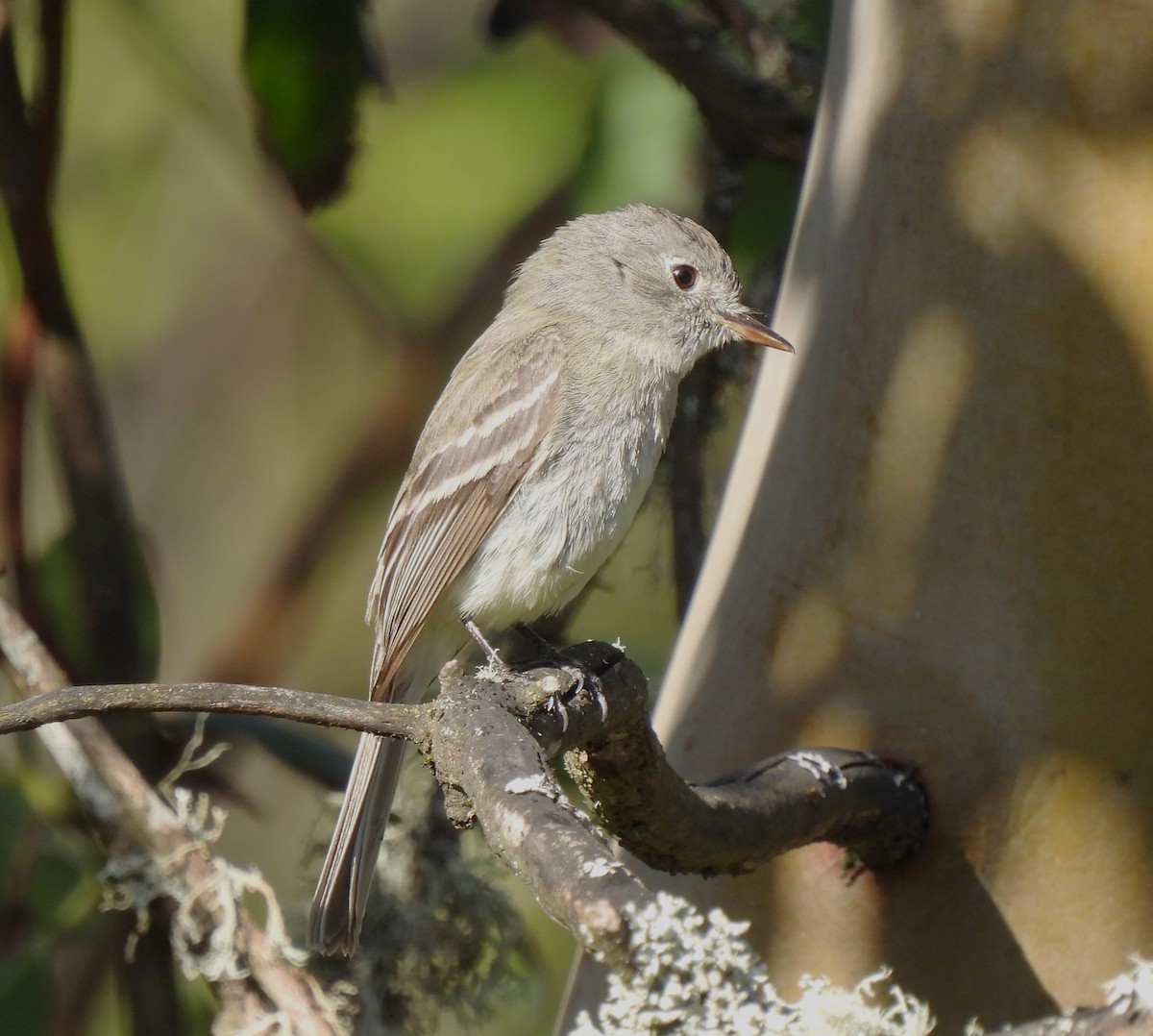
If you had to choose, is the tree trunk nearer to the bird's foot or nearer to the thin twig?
the bird's foot

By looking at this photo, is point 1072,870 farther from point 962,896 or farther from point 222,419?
point 222,419

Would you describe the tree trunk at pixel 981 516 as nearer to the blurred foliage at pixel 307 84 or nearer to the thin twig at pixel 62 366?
the blurred foliage at pixel 307 84

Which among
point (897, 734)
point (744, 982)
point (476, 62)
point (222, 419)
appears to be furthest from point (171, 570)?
point (744, 982)

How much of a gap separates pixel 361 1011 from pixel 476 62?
9.87 ft

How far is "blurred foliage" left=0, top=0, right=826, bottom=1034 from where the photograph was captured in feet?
11.0

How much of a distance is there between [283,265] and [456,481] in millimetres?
3162

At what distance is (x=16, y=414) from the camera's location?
10.8 feet

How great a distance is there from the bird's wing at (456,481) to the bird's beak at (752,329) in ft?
1.19

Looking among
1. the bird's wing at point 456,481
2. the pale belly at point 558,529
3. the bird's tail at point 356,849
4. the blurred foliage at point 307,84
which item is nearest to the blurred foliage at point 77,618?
the bird's wing at point 456,481

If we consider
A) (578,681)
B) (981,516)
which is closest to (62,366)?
(578,681)

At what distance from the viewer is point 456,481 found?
9.60ft

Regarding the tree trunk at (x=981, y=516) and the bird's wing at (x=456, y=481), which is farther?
the bird's wing at (x=456, y=481)

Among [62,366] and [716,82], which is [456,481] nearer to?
[62,366]

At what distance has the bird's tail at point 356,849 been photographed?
2.64m
